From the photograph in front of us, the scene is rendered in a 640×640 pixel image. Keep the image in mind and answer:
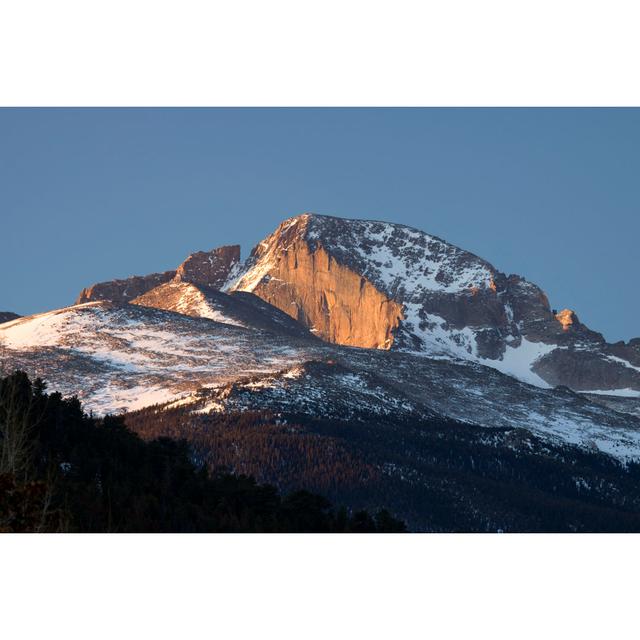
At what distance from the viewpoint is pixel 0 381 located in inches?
4651

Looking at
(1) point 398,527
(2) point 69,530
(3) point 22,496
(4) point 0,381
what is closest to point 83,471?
(4) point 0,381

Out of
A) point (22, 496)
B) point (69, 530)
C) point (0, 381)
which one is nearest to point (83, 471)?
point (0, 381)

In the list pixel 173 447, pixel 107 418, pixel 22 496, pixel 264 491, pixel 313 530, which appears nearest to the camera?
pixel 22 496

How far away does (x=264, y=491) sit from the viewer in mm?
123250

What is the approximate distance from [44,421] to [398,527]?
3322 centimetres

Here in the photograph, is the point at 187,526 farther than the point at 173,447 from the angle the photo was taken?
No

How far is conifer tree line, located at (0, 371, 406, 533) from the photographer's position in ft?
304

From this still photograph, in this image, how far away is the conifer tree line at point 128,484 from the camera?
9275 centimetres

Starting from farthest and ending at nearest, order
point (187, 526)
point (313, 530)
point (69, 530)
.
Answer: point (313, 530) < point (187, 526) < point (69, 530)

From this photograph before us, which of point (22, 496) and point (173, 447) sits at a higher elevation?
point (173, 447)

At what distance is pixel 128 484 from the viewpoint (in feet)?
382

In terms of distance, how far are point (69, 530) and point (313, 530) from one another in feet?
148

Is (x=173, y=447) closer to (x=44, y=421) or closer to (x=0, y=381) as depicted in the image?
(x=44, y=421)

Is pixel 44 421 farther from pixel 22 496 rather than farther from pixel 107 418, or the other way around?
pixel 22 496
